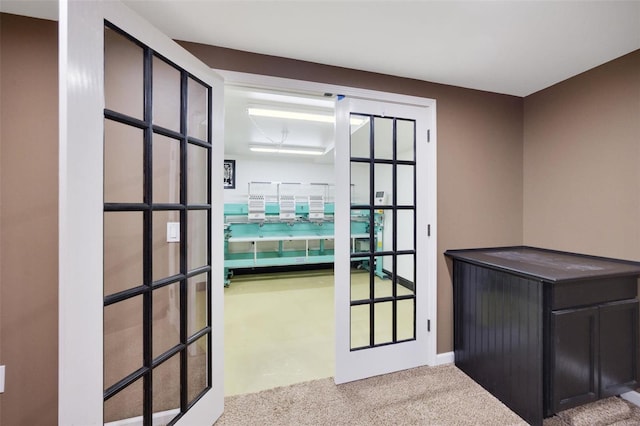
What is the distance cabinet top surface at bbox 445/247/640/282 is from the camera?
5.10 feet

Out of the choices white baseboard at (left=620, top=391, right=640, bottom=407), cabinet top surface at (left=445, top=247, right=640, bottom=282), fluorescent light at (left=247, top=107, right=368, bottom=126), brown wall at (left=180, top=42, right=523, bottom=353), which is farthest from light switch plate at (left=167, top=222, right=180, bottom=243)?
white baseboard at (left=620, top=391, right=640, bottom=407)

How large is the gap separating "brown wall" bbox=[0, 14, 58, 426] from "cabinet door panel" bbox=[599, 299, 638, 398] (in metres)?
3.26

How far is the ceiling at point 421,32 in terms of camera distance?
1.39 m

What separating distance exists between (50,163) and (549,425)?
3302 millimetres

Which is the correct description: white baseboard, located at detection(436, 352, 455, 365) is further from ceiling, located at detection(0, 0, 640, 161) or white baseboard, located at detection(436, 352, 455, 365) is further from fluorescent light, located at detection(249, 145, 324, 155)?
fluorescent light, located at detection(249, 145, 324, 155)

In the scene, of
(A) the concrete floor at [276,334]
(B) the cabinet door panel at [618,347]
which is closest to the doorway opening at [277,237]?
(A) the concrete floor at [276,334]

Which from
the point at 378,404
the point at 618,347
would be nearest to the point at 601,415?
the point at 618,347

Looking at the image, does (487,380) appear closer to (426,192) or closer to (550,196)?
(426,192)

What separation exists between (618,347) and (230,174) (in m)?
5.56

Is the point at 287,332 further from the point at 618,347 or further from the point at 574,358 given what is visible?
the point at 618,347

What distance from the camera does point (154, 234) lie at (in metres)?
1.34

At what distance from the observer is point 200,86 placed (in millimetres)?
1569

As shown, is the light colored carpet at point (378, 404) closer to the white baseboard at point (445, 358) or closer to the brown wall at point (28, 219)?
the white baseboard at point (445, 358)

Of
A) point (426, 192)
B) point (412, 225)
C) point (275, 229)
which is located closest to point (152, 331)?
point (412, 225)
